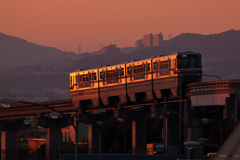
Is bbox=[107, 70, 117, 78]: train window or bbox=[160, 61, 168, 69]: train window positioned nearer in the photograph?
bbox=[160, 61, 168, 69]: train window

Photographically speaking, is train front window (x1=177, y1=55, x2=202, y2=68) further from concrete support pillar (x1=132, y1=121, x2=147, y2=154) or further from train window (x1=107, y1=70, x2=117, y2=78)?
concrete support pillar (x1=132, y1=121, x2=147, y2=154)

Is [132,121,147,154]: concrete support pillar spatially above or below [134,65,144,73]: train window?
below

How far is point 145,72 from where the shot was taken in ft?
257

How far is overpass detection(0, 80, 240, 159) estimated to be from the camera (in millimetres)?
72875

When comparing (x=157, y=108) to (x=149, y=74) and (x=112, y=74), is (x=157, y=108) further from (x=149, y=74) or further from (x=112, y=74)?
(x=149, y=74)

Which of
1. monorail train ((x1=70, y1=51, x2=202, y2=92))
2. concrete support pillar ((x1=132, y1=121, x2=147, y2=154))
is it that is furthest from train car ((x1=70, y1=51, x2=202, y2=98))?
concrete support pillar ((x1=132, y1=121, x2=147, y2=154))

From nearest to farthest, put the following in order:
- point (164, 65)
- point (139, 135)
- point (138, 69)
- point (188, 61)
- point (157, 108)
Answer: point (188, 61)
point (164, 65)
point (138, 69)
point (157, 108)
point (139, 135)

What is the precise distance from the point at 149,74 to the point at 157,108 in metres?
11.0

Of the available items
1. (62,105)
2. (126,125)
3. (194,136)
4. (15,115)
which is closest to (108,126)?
(126,125)

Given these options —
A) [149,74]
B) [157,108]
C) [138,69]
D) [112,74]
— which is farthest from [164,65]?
[157,108]

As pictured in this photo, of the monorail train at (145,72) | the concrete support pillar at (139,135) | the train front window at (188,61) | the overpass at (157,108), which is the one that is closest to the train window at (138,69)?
the monorail train at (145,72)

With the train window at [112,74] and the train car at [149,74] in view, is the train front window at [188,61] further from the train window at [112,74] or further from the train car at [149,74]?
the train window at [112,74]

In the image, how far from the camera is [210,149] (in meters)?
123

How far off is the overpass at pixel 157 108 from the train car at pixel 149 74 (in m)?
1.10
